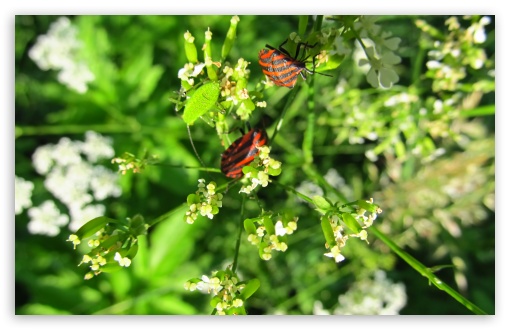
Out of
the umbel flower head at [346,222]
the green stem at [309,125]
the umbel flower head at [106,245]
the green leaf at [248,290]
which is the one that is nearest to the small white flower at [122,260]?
the umbel flower head at [106,245]

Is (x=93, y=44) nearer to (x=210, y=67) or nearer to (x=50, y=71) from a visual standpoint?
(x=50, y=71)

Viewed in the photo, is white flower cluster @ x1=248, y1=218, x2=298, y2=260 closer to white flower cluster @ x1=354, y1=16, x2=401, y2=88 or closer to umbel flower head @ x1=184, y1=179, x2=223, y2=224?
umbel flower head @ x1=184, y1=179, x2=223, y2=224

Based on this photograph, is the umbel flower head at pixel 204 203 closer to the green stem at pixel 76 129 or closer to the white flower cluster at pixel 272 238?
the white flower cluster at pixel 272 238

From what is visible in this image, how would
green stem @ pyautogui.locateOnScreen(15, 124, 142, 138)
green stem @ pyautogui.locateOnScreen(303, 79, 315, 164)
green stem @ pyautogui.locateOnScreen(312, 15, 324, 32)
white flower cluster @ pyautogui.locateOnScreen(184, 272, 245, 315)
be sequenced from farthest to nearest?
green stem @ pyautogui.locateOnScreen(15, 124, 142, 138)
green stem @ pyautogui.locateOnScreen(303, 79, 315, 164)
green stem @ pyautogui.locateOnScreen(312, 15, 324, 32)
white flower cluster @ pyautogui.locateOnScreen(184, 272, 245, 315)

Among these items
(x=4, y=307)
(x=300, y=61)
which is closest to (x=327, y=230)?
(x=300, y=61)

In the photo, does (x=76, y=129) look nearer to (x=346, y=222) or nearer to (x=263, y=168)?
(x=263, y=168)

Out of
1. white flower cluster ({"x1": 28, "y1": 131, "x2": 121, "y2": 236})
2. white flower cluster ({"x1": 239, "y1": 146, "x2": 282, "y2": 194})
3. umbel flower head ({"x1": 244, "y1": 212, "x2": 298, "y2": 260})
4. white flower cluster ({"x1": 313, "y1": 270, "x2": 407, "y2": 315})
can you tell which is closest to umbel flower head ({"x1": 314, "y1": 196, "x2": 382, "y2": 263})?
umbel flower head ({"x1": 244, "y1": 212, "x2": 298, "y2": 260})
